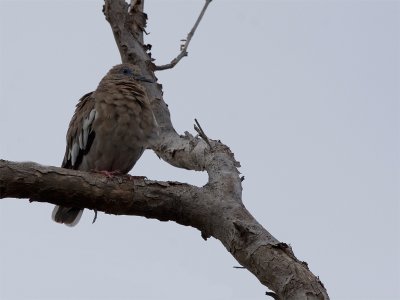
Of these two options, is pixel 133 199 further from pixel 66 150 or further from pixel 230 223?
pixel 66 150

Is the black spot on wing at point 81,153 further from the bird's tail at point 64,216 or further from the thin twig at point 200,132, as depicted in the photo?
the thin twig at point 200,132

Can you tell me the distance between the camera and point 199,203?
4105 mm

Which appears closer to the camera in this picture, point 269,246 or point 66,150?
point 269,246

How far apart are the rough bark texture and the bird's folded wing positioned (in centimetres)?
126

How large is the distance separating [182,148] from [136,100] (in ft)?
2.10

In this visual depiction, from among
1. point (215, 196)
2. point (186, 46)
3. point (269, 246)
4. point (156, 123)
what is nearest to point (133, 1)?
point (186, 46)

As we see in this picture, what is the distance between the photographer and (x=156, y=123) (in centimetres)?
Answer: 569

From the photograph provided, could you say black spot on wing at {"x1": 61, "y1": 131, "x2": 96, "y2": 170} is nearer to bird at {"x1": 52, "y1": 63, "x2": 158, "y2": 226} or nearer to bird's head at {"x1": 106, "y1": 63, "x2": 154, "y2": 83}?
bird at {"x1": 52, "y1": 63, "x2": 158, "y2": 226}

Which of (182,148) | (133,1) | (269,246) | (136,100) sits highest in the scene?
(133,1)

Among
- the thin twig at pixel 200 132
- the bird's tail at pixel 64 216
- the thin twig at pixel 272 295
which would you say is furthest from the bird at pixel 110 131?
the thin twig at pixel 272 295

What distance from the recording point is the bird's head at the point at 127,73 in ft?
19.9

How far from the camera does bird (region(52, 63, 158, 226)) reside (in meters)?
5.54

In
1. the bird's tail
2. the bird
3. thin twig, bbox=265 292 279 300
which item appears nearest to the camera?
thin twig, bbox=265 292 279 300

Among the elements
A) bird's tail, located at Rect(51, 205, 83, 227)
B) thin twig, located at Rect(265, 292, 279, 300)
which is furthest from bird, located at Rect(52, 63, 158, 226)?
thin twig, located at Rect(265, 292, 279, 300)
